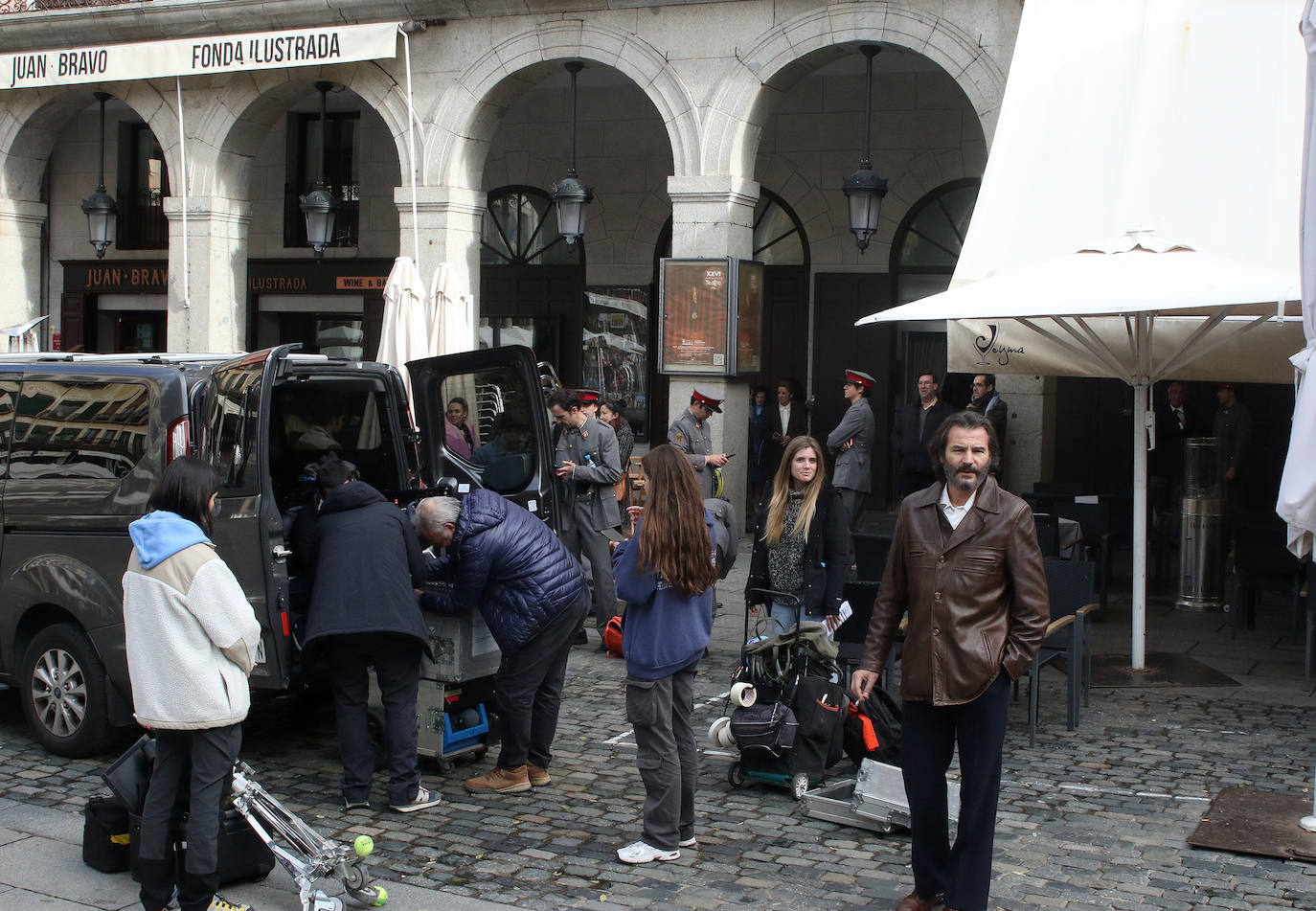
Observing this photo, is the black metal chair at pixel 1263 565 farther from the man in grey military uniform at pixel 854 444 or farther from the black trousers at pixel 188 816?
the black trousers at pixel 188 816

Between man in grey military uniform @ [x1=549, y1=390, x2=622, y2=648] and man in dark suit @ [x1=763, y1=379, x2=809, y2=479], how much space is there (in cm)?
615

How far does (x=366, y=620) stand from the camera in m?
6.10

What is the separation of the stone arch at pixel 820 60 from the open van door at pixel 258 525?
27.6 feet

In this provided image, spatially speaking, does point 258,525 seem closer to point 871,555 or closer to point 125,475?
point 125,475

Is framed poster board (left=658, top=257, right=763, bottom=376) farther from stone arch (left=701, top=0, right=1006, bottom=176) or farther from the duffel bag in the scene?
the duffel bag

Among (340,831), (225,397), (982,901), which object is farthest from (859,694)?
(225,397)

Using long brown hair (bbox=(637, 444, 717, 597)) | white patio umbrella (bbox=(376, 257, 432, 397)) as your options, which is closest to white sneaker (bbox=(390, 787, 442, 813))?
long brown hair (bbox=(637, 444, 717, 597))

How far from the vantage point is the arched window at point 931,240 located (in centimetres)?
1691

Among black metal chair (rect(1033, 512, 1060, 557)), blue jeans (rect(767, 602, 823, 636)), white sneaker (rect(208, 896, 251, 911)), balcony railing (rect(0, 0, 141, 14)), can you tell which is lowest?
white sneaker (rect(208, 896, 251, 911))

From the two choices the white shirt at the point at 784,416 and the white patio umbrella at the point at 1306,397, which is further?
the white shirt at the point at 784,416

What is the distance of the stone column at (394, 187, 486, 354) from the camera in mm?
15227

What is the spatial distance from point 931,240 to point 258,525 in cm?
1223

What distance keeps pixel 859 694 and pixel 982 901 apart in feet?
2.70

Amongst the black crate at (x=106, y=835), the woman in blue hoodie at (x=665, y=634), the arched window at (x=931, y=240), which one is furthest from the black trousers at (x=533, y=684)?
the arched window at (x=931, y=240)
